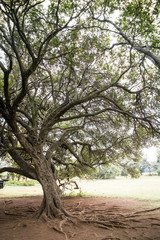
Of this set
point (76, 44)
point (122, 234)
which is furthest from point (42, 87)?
point (122, 234)

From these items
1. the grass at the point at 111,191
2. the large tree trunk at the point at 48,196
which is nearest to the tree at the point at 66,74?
the large tree trunk at the point at 48,196

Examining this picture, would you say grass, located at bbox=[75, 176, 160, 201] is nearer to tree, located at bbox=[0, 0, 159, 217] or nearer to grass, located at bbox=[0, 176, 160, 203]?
grass, located at bbox=[0, 176, 160, 203]

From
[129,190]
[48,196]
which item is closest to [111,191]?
[129,190]

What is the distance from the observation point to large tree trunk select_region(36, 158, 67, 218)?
6.46 metres

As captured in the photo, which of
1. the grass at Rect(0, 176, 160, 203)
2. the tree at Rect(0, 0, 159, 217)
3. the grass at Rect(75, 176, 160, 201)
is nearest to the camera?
the tree at Rect(0, 0, 159, 217)

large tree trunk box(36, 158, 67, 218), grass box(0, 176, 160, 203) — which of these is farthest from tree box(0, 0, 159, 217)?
grass box(0, 176, 160, 203)

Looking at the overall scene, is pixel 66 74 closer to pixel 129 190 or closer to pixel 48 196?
pixel 48 196

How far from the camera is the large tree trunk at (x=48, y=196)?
6455 millimetres

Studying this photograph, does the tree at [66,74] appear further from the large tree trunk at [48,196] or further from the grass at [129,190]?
the grass at [129,190]

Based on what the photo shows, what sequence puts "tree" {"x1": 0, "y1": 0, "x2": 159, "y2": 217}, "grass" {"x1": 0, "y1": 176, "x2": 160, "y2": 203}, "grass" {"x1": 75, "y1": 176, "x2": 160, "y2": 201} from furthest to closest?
"grass" {"x1": 0, "y1": 176, "x2": 160, "y2": 203}, "grass" {"x1": 75, "y1": 176, "x2": 160, "y2": 201}, "tree" {"x1": 0, "y1": 0, "x2": 159, "y2": 217}

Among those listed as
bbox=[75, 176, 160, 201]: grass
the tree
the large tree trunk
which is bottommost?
bbox=[75, 176, 160, 201]: grass

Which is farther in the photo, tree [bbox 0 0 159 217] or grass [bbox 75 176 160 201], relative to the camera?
grass [bbox 75 176 160 201]

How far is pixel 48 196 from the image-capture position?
22.0ft

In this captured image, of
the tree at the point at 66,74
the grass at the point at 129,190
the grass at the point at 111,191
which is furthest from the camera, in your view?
the grass at the point at 111,191
